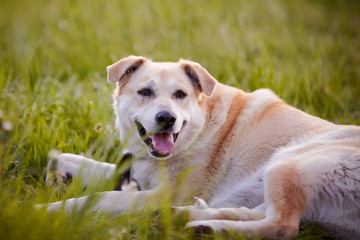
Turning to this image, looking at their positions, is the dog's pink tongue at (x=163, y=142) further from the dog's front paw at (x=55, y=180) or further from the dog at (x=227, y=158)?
the dog's front paw at (x=55, y=180)

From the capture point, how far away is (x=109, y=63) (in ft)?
21.0

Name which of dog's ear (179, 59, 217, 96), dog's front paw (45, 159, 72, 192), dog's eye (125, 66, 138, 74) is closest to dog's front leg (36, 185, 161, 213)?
dog's front paw (45, 159, 72, 192)

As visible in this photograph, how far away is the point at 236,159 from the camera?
3535 millimetres

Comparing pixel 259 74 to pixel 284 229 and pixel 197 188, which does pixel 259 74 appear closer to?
pixel 197 188

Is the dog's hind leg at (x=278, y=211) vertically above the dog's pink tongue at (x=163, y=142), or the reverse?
the dog's pink tongue at (x=163, y=142)

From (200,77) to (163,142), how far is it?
719 mm

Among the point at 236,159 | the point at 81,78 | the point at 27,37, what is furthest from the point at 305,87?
the point at 27,37

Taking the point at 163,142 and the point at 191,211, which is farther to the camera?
the point at 163,142

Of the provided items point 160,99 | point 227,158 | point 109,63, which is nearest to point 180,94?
point 160,99

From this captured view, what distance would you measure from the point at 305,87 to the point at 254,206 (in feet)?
8.66

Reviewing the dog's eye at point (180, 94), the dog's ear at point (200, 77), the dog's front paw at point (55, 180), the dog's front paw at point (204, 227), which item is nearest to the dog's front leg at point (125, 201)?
the dog's front paw at point (55, 180)

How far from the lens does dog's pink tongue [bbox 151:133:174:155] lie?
336 cm

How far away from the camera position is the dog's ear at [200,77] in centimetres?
362

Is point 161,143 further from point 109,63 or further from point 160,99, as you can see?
point 109,63
